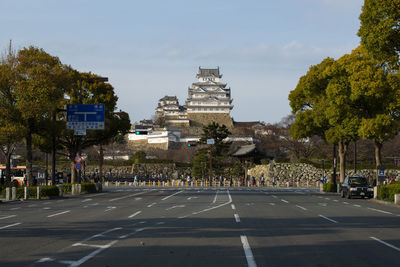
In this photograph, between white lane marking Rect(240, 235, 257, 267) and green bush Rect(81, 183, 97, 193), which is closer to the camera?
white lane marking Rect(240, 235, 257, 267)

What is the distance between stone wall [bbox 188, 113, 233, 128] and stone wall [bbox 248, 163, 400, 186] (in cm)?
6322

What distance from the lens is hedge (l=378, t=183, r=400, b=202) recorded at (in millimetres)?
26678

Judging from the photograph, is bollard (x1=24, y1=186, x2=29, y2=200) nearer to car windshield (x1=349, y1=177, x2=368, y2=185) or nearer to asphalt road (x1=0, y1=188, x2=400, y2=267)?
asphalt road (x1=0, y1=188, x2=400, y2=267)

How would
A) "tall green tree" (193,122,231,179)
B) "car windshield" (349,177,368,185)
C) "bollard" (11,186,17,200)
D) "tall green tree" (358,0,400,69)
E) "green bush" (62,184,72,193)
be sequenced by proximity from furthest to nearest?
"tall green tree" (193,122,231,179) < "green bush" (62,184,72,193) < "car windshield" (349,177,368,185) < "bollard" (11,186,17,200) < "tall green tree" (358,0,400,69)

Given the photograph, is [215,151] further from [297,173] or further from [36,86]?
[36,86]

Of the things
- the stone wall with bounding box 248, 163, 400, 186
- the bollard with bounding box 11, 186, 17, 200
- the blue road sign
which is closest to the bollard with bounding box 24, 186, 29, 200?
the bollard with bounding box 11, 186, 17, 200

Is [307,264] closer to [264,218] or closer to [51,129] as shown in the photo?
[264,218]

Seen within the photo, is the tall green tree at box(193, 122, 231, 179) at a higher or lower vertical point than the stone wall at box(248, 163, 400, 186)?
higher

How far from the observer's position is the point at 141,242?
10.4 meters

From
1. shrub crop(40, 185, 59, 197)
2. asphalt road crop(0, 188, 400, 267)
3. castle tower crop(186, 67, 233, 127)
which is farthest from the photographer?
castle tower crop(186, 67, 233, 127)

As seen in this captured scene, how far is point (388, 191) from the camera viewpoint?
92.2ft

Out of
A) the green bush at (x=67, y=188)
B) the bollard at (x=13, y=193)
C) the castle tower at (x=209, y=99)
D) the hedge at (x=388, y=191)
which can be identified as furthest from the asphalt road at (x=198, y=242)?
the castle tower at (x=209, y=99)

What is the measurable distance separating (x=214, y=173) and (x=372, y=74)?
4682 centimetres

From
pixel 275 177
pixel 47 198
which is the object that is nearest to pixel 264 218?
pixel 47 198
